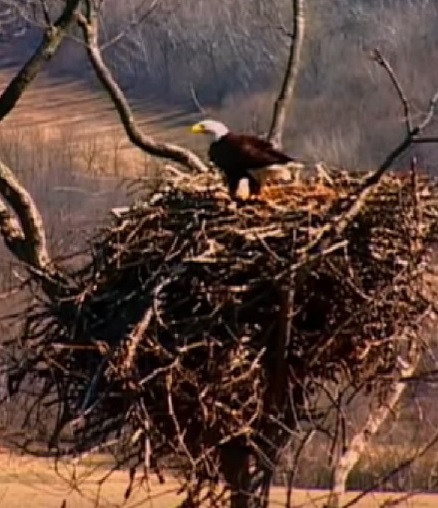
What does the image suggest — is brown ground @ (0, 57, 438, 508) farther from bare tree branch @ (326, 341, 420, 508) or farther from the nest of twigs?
the nest of twigs

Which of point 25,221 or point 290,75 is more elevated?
point 290,75

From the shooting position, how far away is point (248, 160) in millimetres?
4512

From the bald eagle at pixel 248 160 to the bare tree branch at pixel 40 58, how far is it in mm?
723

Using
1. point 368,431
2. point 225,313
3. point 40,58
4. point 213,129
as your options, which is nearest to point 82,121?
point 40,58

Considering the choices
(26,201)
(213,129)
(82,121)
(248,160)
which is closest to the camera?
(248,160)

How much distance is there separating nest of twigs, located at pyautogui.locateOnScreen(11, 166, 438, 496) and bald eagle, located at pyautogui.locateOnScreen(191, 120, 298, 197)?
0.21 meters

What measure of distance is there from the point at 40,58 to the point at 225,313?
1.62 metres

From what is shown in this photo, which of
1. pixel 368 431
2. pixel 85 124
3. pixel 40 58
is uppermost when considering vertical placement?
pixel 40 58

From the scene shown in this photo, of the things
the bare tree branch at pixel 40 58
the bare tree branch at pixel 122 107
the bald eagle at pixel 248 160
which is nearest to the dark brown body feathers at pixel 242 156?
the bald eagle at pixel 248 160

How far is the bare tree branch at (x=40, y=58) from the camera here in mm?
5242

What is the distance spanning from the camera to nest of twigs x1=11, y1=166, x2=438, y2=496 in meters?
3.92

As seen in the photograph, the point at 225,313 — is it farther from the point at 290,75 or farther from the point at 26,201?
the point at 290,75

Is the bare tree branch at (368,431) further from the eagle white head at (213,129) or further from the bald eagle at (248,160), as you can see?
the eagle white head at (213,129)

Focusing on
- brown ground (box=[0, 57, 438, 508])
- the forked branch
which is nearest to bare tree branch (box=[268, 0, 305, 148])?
the forked branch
